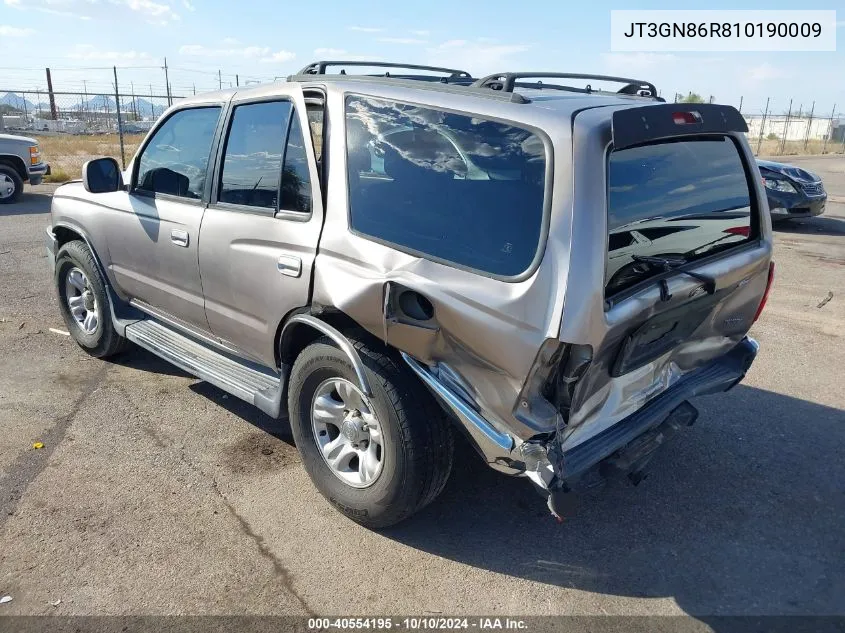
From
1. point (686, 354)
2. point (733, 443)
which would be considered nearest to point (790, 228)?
point (733, 443)

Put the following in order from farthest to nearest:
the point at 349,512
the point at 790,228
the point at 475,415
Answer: the point at 790,228, the point at 349,512, the point at 475,415

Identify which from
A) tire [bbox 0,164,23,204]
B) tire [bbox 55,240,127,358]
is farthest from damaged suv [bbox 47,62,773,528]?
tire [bbox 0,164,23,204]

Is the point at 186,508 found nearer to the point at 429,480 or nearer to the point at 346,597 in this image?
the point at 346,597

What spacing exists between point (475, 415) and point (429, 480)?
1.50ft

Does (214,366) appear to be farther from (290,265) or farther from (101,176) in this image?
(101,176)

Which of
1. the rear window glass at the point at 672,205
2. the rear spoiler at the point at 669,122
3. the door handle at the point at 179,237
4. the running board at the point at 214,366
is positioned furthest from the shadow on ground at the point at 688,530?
the door handle at the point at 179,237

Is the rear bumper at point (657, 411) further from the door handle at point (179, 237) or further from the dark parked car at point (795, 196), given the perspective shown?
the dark parked car at point (795, 196)

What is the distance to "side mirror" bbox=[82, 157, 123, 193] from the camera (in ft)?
14.4

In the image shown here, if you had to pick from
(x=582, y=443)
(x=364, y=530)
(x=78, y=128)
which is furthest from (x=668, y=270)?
(x=78, y=128)

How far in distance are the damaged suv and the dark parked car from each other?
9033 millimetres

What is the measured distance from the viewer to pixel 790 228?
11812 mm

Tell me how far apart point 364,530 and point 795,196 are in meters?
10.8

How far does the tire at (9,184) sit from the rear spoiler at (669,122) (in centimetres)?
1342

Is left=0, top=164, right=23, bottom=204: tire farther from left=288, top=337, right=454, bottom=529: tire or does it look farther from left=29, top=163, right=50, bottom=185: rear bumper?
left=288, top=337, right=454, bottom=529: tire
